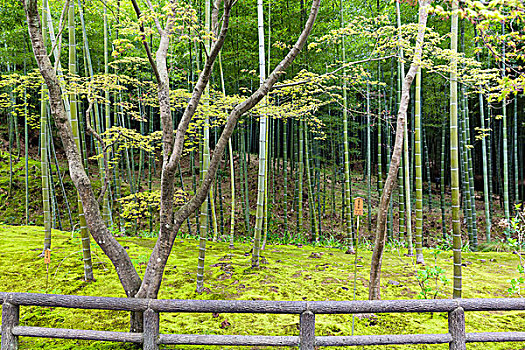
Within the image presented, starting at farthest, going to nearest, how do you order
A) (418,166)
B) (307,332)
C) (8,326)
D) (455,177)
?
(418,166) < (455,177) < (8,326) < (307,332)

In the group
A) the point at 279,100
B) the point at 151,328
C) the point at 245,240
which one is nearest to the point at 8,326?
the point at 151,328

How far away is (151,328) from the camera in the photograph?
7.39 feet

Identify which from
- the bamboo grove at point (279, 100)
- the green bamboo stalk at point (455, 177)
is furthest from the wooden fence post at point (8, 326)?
the green bamboo stalk at point (455, 177)

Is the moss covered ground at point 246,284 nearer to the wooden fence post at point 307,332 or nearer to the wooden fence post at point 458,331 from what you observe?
the wooden fence post at point 458,331

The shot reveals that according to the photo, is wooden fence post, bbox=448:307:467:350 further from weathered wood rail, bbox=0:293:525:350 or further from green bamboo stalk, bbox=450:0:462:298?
green bamboo stalk, bbox=450:0:462:298

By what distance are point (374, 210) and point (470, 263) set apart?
6790 mm

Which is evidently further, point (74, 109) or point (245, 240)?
point (245, 240)

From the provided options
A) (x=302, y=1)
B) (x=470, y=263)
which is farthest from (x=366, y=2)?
(x=470, y=263)

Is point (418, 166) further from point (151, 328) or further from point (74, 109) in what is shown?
point (74, 109)

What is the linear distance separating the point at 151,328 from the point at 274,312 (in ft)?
2.97

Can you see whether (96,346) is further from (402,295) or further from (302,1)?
(302,1)

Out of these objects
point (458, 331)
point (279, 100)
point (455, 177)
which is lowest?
point (458, 331)

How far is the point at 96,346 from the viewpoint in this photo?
264 centimetres

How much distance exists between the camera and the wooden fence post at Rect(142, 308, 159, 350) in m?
2.24
